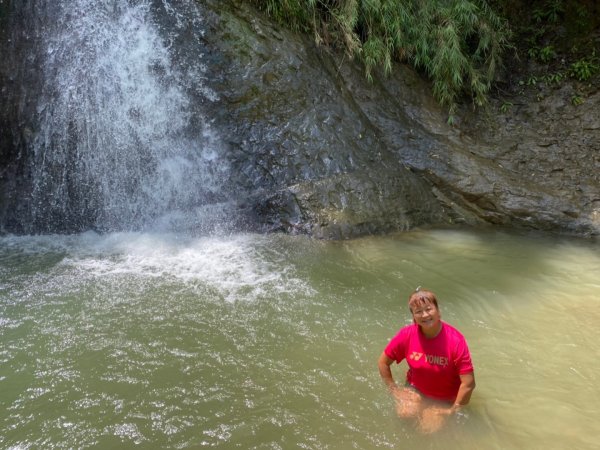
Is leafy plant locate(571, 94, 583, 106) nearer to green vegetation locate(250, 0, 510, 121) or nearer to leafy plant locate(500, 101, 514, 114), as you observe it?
leafy plant locate(500, 101, 514, 114)

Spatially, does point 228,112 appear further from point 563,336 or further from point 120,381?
point 563,336

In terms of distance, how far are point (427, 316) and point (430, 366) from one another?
44 cm

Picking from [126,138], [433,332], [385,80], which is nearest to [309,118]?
[385,80]

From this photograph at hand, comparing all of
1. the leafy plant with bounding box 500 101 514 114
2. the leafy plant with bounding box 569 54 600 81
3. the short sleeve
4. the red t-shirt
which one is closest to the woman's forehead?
the red t-shirt

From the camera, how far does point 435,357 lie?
10.9 feet

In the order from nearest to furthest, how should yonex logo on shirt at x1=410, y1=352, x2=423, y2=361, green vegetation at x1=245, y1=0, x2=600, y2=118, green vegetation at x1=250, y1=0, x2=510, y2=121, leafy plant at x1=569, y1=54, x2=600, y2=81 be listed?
yonex logo on shirt at x1=410, y1=352, x2=423, y2=361
green vegetation at x1=250, y1=0, x2=510, y2=121
green vegetation at x1=245, y1=0, x2=600, y2=118
leafy plant at x1=569, y1=54, x2=600, y2=81

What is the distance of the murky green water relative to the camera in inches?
134

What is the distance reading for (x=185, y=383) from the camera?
12.7ft

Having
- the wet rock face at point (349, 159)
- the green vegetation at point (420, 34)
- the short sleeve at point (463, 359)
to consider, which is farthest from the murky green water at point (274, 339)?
the green vegetation at point (420, 34)

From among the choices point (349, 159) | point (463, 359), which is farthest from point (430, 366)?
point (349, 159)

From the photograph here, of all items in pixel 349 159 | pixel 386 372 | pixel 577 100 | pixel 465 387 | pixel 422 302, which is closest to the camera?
pixel 422 302

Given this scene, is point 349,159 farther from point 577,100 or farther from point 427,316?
point 427,316

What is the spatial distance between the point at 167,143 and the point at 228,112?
1.08 m

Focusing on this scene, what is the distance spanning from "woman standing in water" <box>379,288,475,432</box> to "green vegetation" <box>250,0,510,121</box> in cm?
639
